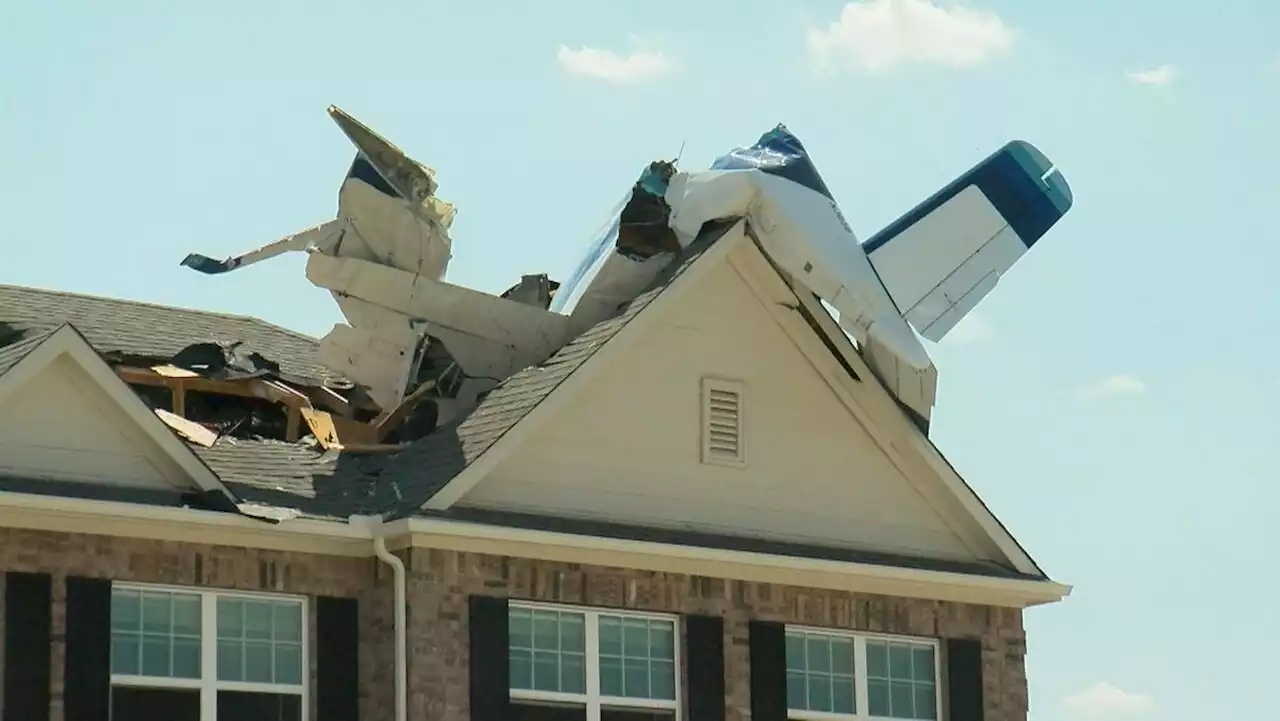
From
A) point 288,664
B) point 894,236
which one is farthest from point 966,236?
point 288,664

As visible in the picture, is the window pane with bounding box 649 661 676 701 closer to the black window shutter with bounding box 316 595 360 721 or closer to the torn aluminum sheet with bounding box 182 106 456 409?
the black window shutter with bounding box 316 595 360 721

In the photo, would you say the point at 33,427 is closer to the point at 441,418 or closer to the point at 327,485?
the point at 327,485

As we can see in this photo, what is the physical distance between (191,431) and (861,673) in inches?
233

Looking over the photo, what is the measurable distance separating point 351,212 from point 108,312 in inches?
113

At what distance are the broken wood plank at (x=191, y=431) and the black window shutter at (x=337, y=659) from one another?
1779mm

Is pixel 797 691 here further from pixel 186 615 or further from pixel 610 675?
pixel 186 615

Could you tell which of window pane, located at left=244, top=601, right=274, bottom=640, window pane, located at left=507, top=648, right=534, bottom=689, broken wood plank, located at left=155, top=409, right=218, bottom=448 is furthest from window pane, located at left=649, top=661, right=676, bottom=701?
broken wood plank, located at left=155, top=409, right=218, bottom=448

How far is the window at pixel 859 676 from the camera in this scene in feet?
71.5

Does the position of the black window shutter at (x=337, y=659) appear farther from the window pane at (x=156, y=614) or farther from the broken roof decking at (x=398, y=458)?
the window pane at (x=156, y=614)

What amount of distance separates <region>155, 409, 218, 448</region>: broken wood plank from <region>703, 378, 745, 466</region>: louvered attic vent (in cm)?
403

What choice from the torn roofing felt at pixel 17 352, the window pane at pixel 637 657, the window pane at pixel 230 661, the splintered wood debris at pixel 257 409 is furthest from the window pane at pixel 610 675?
the torn roofing felt at pixel 17 352

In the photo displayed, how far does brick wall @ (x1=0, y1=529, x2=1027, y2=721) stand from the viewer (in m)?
18.9

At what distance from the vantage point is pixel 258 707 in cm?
1944

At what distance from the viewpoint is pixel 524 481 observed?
20719mm
